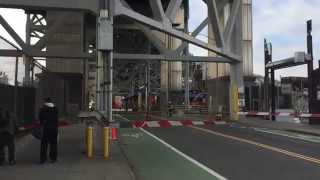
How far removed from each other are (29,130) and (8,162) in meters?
10.2

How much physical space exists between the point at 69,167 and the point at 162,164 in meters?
2.61

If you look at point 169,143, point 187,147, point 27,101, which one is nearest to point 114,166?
point 187,147

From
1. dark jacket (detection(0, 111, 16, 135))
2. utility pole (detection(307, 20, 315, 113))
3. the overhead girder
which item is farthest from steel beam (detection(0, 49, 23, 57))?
utility pole (detection(307, 20, 315, 113))

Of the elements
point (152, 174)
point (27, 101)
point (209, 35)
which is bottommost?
point (152, 174)

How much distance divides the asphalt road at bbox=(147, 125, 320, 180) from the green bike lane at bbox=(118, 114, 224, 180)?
35 centimetres

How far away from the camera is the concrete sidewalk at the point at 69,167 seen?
14.2 meters

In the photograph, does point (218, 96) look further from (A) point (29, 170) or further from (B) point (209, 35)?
(A) point (29, 170)

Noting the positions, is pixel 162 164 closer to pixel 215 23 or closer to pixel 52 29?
pixel 215 23

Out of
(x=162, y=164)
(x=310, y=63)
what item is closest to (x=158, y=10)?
(x=310, y=63)

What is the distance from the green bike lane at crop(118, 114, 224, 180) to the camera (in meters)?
Result: 14.8

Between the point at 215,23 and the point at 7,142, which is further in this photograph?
the point at 215,23

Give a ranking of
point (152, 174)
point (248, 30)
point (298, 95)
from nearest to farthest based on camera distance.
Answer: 1. point (152, 174)
2. point (298, 95)
3. point (248, 30)

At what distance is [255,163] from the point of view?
17.4 metres

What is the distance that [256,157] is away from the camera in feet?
63.0
